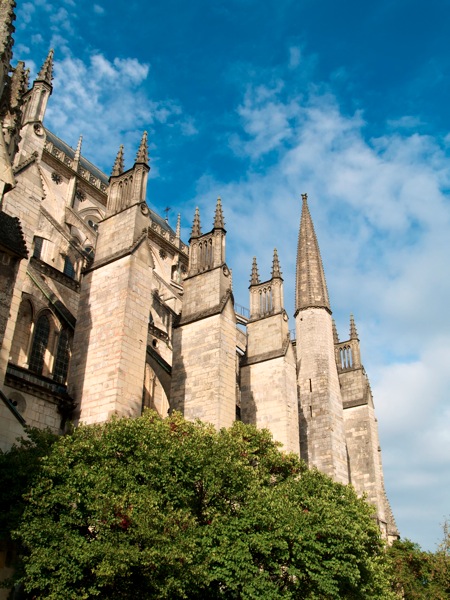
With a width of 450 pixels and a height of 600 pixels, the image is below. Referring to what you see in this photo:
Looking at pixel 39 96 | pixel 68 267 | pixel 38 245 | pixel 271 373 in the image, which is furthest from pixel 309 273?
pixel 39 96

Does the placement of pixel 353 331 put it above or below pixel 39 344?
above

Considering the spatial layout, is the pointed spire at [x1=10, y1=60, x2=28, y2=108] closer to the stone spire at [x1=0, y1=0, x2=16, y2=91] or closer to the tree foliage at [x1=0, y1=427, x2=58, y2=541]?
the stone spire at [x1=0, y1=0, x2=16, y2=91]

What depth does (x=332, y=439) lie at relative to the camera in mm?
27578

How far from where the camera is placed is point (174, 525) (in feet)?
39.2

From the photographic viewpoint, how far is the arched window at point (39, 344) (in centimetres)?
1966

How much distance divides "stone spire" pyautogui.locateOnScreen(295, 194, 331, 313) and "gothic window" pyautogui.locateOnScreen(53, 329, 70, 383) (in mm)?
15545

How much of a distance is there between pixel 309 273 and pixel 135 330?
1844 centimetres

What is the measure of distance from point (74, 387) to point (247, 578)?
743 centimetres

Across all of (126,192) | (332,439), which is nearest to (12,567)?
(126,192)

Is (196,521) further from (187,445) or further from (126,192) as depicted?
(126,192)

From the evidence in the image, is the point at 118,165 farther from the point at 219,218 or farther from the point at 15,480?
the point at 15,480

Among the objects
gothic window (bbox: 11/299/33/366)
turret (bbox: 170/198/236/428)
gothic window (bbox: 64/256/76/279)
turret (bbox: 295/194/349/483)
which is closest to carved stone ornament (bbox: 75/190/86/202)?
gothic window (bbox: 64/256/76/279)

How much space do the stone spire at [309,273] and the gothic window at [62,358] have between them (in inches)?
612

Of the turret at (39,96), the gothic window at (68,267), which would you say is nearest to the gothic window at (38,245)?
the gothic window at (68,267)
